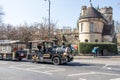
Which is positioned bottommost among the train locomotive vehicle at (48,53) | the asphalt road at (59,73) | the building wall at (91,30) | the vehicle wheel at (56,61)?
the asphalt road at (59,73)

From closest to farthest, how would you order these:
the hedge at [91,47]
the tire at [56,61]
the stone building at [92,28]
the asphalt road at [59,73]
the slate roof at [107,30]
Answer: the asphalt road at [59,73] → the tire at [56,61] → the hedge at [91,47] → the stone building at [92,28] → the slate roof at [107,30]

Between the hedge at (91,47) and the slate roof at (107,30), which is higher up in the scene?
the slate roof at (107,30)

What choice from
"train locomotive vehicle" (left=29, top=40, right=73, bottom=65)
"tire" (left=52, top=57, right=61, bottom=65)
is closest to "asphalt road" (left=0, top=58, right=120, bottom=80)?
"tire" (left=52, top=57, right=61, bottom=65)

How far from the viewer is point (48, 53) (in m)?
25.0

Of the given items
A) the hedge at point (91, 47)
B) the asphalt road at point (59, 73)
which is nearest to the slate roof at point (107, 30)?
the hedge at point (91, 47)

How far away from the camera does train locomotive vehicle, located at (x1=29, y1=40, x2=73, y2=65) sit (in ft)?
79.9

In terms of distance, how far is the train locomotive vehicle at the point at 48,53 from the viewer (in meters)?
24.3

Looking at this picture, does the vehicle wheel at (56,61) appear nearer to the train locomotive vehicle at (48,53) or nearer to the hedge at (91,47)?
the train locomotive vehicle at (48,53)

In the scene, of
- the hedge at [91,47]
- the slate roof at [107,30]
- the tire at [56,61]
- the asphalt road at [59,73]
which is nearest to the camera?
the asphalt road at [59,73]

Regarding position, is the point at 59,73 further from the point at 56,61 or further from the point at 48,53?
the point at 48,53

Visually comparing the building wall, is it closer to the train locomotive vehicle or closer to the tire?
the train locomotive vehicle

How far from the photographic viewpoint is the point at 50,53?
24.9 meters

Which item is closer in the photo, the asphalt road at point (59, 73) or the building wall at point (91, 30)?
the asphalt road at point (59, 73)

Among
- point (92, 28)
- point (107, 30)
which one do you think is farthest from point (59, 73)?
point (107, 30)
